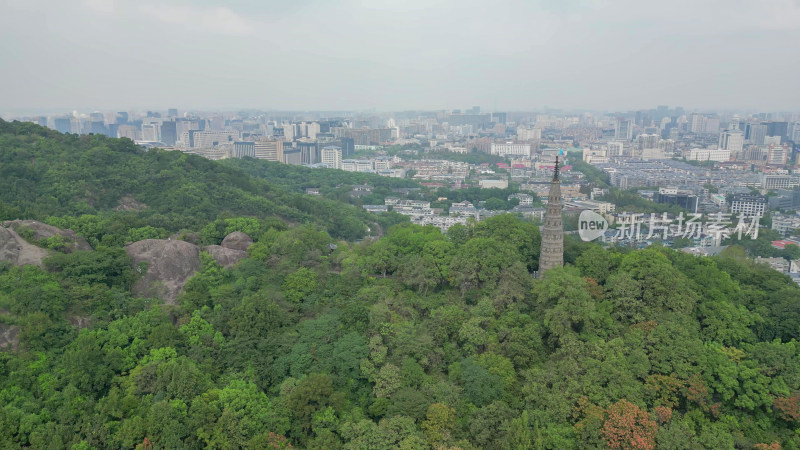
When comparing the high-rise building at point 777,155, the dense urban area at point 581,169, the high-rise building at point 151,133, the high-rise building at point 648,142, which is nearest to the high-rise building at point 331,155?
the dense urban area at point 581,169

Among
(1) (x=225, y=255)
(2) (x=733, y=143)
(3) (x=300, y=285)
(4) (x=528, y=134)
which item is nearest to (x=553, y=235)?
(3) (x=300, y=285)

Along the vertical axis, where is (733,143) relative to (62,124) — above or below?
below

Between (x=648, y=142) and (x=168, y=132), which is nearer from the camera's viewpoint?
(x=648, y=142)

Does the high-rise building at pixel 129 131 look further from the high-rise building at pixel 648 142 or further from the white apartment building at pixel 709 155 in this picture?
the white apartment building at pixel 709 155

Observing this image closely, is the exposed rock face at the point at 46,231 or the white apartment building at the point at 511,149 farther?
the white apartment building at the point at 511,149

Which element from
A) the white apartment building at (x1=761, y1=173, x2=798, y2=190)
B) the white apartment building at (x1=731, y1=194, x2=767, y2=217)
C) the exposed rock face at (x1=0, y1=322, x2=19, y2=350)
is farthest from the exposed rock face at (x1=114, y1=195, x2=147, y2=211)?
the white apartment building at (x1=761, y1=173, x2=798, y2=190)

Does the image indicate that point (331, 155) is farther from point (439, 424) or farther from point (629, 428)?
point (629, 428)

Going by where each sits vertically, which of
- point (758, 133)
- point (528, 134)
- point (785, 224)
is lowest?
point (785, 224)
